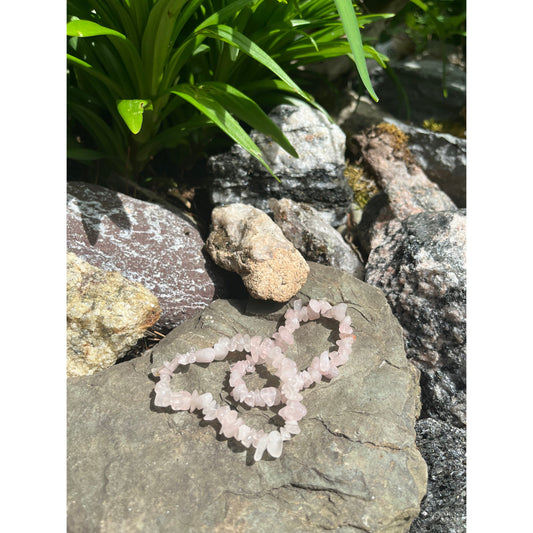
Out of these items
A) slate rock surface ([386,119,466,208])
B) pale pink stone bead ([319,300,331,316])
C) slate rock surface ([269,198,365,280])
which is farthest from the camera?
slate rock surface ([386,119,466,208])

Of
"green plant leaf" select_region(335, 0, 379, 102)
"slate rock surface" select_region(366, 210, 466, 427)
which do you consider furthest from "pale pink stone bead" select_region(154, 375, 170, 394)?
"green plant leaf" select_region(335, 0, 379, 102)

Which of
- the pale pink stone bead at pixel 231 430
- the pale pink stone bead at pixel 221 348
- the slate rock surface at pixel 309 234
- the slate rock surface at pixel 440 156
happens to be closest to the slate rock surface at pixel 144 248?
the pale pink stone bead at pixel 221 348

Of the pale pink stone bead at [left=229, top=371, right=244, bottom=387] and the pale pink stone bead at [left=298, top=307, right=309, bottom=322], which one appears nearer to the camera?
the pale pink stone bead at [left=229, top=371, right=244, bottom=387]

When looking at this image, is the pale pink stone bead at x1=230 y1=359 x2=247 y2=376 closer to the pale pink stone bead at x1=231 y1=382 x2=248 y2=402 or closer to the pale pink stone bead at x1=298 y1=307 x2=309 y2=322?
the pale pink stone bead at x1=231 y1=382 x2=248 y2=402

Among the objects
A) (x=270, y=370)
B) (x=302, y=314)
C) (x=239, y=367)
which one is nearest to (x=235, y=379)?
(x=239, y=367)

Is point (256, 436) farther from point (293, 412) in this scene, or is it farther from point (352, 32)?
point (352, 32)
